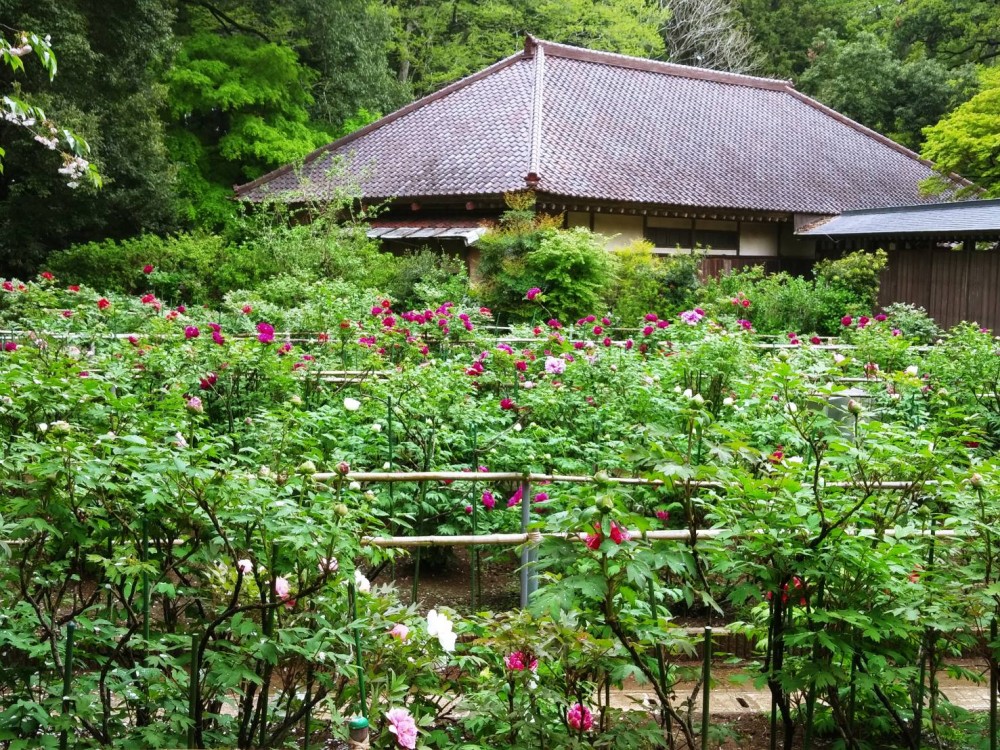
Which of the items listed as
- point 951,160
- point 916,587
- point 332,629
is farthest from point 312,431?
point 951,160

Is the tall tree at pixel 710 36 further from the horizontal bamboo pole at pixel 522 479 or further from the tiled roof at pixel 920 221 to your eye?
the horizontal bamboo pole at pixel 522 479

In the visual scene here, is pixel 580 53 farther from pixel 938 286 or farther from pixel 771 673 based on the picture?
pixel 771 673

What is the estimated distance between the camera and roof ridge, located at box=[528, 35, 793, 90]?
859 inches

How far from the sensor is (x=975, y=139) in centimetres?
1742

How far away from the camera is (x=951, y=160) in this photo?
1811cm

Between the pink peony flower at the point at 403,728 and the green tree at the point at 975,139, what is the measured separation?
1793 centimetres

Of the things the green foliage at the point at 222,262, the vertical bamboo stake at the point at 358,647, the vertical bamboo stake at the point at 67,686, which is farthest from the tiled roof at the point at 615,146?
the vertical bamboo stake at the point at 67,686

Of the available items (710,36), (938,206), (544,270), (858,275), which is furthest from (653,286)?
(710,36)

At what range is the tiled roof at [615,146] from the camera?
17.5 metres

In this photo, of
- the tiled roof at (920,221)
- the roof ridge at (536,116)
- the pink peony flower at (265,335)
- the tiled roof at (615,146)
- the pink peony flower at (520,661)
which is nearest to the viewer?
the pink peony flower at (520,661)

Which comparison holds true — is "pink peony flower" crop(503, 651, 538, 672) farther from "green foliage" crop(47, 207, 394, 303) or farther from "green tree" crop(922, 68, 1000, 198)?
"green tree" crop(922, 68, 1000, 198)

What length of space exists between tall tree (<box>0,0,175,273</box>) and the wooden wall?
1371cm

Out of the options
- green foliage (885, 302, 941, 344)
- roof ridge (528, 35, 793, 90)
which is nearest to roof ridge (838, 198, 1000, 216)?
green foliage (885, 302, 941, 344)

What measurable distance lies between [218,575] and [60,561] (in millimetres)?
562
